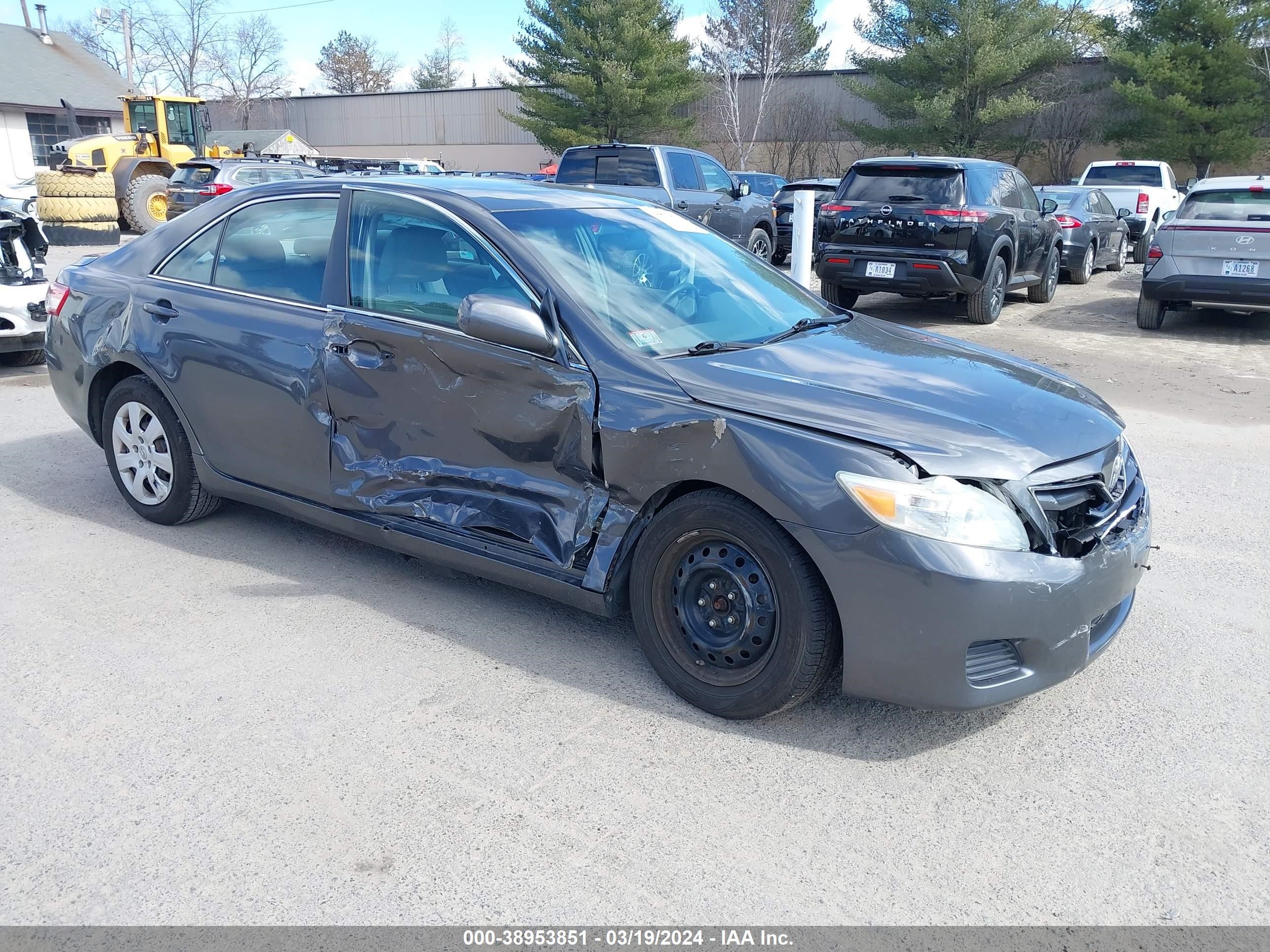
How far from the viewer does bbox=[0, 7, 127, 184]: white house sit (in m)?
38.4

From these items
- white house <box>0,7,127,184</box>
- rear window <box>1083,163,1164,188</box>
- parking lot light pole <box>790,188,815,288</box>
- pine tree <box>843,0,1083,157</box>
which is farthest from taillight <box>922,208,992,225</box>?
white house <box>0,7,127,184</box>

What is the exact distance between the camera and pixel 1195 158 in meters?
31.7

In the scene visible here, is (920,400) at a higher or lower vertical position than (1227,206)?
lower

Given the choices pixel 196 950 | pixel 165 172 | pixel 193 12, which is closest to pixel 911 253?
pixel 196 950

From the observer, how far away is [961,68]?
109ft

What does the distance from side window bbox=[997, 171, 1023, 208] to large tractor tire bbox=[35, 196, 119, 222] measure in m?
16.2

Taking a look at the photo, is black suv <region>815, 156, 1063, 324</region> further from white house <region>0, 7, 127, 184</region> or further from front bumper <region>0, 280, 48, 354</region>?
white house <region>0, 7, 127, 184</region>

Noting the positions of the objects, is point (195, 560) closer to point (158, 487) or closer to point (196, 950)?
point (158, 487)

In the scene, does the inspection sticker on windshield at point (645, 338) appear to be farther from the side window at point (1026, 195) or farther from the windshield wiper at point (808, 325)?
the side window at point (1026, 195)

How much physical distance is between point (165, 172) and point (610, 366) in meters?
24.8

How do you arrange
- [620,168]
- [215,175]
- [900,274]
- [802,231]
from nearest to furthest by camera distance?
[900,274] → [802,231] → [620,168] → [215,175]

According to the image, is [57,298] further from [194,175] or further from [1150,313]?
[194,175]

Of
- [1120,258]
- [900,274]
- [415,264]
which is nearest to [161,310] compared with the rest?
[415,264]

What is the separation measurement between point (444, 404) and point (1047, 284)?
39.1 feet
